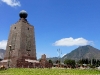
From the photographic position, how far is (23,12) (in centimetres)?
6744

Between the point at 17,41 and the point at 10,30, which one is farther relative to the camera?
the point at 10,30

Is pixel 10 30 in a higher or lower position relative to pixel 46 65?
higher

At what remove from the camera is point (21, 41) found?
61969mm

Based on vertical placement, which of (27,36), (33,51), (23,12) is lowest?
(33,51)

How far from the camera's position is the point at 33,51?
6494 centimetres

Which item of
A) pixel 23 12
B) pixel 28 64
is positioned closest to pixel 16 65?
pixel 28 64

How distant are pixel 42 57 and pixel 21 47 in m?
7.30

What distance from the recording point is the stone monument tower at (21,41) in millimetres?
61091

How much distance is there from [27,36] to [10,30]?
22.1 feet

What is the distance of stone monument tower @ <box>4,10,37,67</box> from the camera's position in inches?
2405

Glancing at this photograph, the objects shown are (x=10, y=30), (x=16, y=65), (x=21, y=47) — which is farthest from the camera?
(x=10, y=30)

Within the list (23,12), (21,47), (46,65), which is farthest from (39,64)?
(23,12)

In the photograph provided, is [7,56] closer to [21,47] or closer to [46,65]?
[21,47]

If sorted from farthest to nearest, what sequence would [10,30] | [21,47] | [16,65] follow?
[10,30], [21,47], [16,65]
